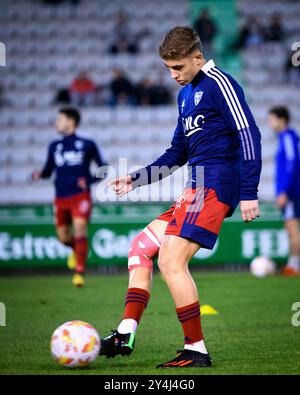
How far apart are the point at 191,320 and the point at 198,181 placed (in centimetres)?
87

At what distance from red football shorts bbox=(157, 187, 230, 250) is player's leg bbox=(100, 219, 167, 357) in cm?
28

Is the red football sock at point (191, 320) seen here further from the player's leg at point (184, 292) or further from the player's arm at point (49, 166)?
the player's arm at point (49, 166)

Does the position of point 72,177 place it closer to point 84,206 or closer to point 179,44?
point 84,206

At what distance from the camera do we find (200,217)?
16.4 ft

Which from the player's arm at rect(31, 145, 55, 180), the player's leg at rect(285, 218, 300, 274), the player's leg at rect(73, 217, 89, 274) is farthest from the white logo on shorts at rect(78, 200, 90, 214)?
the player's leg at rect(285, 218, 300, 274)

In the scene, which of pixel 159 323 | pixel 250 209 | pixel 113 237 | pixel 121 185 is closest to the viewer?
pixel 250 209

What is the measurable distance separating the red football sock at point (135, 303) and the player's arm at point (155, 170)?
2.37 ft

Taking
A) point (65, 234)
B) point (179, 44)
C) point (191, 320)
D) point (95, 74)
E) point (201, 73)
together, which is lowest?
point (191, 320)

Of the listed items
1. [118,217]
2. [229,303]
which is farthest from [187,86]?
[118,217]

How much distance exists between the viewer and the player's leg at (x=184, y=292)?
4965mm

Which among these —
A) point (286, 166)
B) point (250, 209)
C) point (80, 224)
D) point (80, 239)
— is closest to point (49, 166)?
point (80, 224)

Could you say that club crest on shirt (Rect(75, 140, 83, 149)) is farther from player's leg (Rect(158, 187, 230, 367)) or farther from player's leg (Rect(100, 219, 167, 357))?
player's leg (Rect(158, 187, 230, 367))

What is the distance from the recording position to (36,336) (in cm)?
653

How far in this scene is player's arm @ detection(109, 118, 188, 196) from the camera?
5.57m
